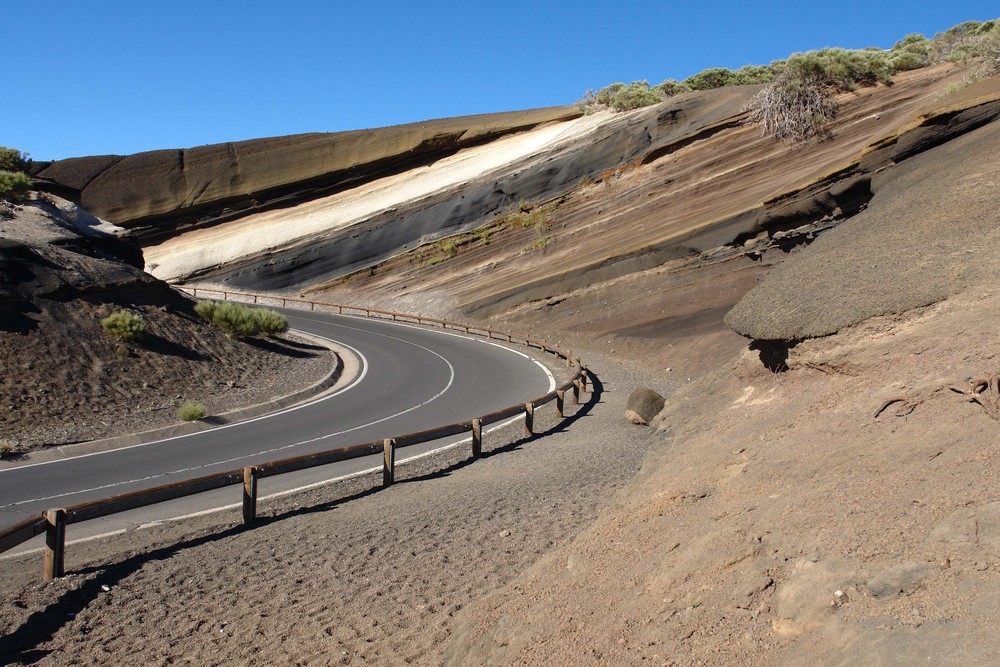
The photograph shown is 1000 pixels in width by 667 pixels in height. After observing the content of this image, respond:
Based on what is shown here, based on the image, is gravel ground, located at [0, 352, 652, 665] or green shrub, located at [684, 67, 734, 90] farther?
green shrub, located at [684, 67, 734, 90]

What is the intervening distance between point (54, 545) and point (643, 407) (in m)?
10.6

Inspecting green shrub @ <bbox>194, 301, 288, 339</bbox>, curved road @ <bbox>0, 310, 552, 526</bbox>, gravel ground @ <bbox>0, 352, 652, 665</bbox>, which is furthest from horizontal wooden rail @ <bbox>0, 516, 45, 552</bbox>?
green shrub @ <bbox>194, 301, 288, 339</bbox>

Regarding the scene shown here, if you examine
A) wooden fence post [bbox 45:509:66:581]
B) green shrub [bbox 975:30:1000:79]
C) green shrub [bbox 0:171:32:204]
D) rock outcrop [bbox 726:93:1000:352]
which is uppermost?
green shrub [bbox 0:171:32:204]

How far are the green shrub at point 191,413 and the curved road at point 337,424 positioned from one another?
816mm

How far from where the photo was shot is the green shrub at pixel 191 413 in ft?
55.0

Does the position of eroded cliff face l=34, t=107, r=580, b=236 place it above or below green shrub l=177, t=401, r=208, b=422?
above

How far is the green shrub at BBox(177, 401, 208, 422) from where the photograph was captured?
16.8 metres

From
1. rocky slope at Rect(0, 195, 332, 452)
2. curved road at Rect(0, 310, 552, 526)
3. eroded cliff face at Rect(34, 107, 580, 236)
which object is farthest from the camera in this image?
eroded cliff face at Rect(34, 107, 580, 236)

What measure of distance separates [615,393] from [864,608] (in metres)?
16.8

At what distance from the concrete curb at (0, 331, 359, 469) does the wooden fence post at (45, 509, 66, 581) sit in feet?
20.4

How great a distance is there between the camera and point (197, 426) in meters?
16.5

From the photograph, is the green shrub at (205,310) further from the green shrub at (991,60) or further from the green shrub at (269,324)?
the green shrub at (991,60)

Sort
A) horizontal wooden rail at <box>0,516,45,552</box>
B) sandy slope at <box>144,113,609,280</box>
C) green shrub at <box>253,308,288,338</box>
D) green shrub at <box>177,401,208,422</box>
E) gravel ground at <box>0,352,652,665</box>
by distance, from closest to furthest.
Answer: gravel ground at <box>0,352,652,665</box>
horizontal wooden rail at <box>0,516,45,552</box>
green shrub at <box>177,401,208,422</box>
green shrub at <box>253,308,288,338</box>
sandy slope at <box>144,113,609,280</box>

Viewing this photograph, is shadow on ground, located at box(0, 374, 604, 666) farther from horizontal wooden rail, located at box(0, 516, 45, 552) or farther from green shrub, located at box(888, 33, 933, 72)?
green shrub, located at box(888, 33, 933, 72)
